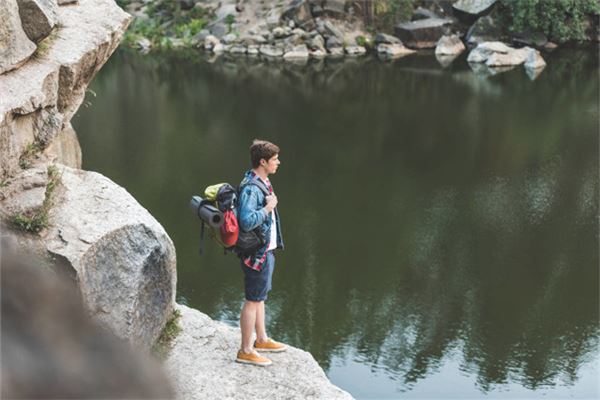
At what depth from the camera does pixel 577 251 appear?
15.3 m

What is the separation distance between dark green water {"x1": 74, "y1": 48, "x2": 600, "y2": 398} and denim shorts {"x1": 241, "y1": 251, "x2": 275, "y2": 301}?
395 centimetres

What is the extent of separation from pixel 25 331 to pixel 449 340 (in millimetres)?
11658

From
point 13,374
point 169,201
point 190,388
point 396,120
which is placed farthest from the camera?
point 396,120

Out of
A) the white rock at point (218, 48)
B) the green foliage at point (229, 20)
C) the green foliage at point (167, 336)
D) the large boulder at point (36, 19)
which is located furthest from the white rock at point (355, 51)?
the green foliage at point (167, 336)

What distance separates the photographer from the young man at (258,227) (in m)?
6.92

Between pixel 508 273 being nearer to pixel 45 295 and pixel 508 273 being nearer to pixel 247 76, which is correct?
pixel 45 295

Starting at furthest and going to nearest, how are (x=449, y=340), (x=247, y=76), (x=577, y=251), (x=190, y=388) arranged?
(x=247, y=76) < (x=577, y=251) < (x=449, y=340) < (x=190, y=388)

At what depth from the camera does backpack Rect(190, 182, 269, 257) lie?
684 centimetres

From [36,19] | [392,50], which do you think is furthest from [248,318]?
[392,50]

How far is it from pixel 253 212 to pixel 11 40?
123 inches

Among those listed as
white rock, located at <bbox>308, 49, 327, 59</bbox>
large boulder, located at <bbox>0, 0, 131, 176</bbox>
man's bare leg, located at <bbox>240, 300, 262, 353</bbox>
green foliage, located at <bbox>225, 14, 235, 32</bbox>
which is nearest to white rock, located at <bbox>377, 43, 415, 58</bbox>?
white rock, located at <bbox>308, 49, 327, 59</bbox>

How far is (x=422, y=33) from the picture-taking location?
41312 mm

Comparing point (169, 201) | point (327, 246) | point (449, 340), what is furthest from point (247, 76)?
point (449, 340)

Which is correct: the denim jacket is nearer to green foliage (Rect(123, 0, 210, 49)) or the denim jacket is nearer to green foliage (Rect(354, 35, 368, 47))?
green foliage (Rect(354, 35, 368, 47))
